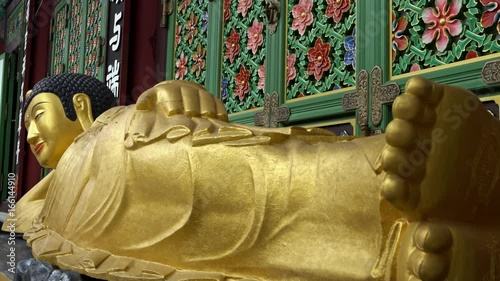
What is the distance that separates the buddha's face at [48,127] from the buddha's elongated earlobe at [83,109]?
1 centimetres

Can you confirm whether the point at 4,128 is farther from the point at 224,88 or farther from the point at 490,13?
the point at 490,13

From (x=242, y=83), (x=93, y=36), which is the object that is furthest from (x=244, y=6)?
(x=93, y=36)

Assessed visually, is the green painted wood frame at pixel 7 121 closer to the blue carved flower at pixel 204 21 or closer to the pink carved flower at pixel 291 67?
the blue carved flower at pixel 204 21

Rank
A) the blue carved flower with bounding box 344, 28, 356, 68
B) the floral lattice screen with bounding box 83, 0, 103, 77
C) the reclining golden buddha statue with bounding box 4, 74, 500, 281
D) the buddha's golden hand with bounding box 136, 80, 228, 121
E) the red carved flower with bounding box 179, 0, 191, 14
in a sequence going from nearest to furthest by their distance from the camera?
the reclining golden buddha statue with bounding box 4, 74, 500, 281 < the buddha's golden hand with bounding box 136, 80, 228, 121 < the blue carved flower with bounding box 344, 28, 356, 68 < the red carved flower with bounding box 179, 0, 191, 14 < the floral lattice screen with bounding box 83, 0, 103, 77

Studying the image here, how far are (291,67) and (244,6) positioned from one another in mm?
434

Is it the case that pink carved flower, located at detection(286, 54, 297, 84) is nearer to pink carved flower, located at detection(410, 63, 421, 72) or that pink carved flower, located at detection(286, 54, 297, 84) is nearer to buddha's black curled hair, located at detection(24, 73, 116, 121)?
pink carved flower, located at detection(410, 63, 421, 72)

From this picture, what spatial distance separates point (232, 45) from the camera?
2000 millimetres

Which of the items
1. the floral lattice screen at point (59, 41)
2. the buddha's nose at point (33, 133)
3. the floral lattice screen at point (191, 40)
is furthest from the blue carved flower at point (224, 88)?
the floral lattice screen at point (59, 41)

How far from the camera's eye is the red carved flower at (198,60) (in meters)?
2.22

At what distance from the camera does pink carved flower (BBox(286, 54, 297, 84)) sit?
5.44 ft

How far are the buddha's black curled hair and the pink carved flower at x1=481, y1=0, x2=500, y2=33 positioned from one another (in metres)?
0.98

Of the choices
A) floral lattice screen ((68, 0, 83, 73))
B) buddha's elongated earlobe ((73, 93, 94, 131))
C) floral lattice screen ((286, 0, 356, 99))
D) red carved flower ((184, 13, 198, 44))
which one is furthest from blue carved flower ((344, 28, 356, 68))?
floral lattice screen ((68, 0, 83, 73))

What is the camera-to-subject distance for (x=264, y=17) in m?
1.83

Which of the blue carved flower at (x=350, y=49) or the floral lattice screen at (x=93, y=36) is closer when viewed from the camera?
the blue carved flower at (x=350, y=49)
